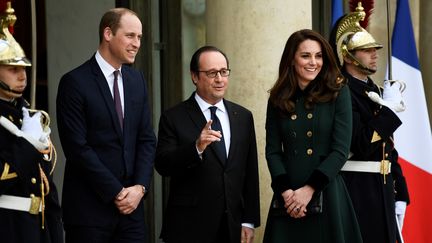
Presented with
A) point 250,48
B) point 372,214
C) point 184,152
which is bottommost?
point 372,214

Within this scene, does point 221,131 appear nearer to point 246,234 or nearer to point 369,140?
point 246,234

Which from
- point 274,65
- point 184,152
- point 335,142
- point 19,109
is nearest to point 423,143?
point 274,65

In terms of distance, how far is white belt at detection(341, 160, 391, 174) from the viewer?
665 cm

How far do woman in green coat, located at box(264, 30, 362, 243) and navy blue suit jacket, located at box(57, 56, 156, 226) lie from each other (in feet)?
2.49

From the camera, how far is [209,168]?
6121 mm

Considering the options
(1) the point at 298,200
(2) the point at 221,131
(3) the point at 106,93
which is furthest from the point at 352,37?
(3) the point at 106,93

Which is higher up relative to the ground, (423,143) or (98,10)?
(98,10)

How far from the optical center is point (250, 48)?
737 centimetres

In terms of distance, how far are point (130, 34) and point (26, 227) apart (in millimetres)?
1262

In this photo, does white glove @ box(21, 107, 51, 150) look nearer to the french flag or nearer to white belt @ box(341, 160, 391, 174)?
white belt @ box(341, 160, 391, 174)

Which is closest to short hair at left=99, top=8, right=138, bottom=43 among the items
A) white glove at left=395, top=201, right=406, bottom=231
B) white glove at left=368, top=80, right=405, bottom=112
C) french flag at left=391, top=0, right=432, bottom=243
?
white glove at left=368, top=80, right=405, bottom=112

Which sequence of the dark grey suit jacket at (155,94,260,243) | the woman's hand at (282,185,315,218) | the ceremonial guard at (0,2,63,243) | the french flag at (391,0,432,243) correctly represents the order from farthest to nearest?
the french flag at (391,0,432,243) < the dark grey suit jacket at (155,94,260,243) < the woman's hand at (282,185,315,218) < the ceremonial guard at (0,2,63,243)

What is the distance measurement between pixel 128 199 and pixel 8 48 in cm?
103

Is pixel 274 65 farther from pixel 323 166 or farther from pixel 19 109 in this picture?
pixel 19 109
